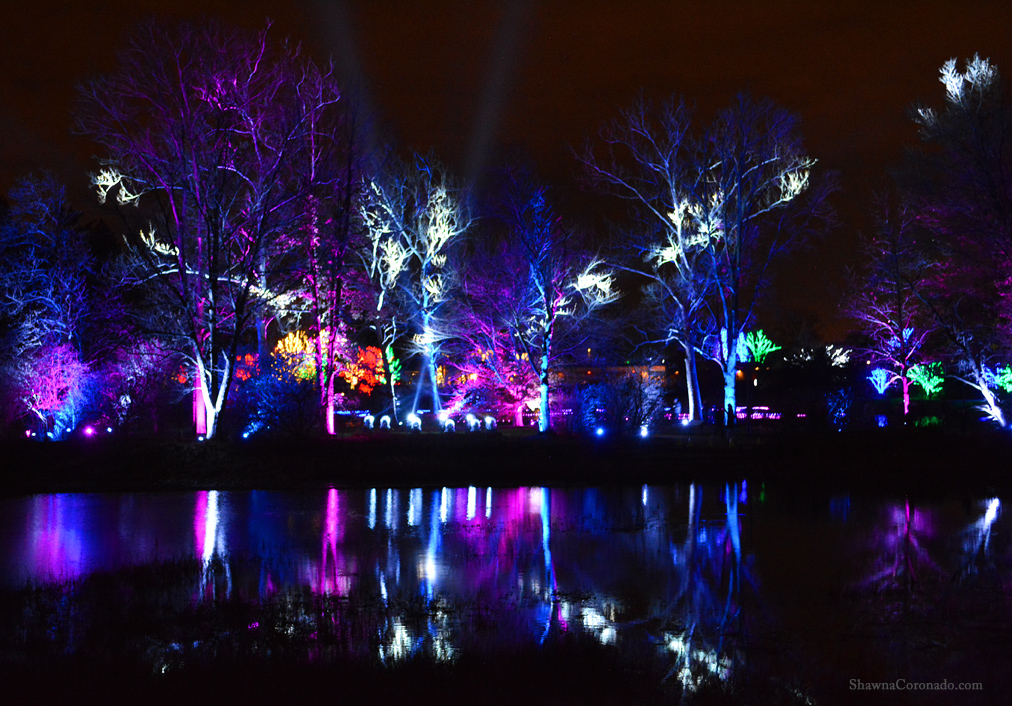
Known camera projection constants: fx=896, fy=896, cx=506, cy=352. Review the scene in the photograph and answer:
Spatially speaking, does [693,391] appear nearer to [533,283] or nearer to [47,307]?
[533,283]

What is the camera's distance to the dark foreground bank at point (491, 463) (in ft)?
74.0

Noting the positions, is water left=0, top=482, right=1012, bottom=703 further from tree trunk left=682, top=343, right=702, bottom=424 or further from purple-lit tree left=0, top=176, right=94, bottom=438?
tree trunk left=682, top=343, right=702, bottom=424

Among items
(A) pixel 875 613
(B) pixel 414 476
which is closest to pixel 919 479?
(B) pixel 414 476

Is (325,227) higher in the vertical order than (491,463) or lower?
higher

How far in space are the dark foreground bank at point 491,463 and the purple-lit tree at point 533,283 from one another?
769cm

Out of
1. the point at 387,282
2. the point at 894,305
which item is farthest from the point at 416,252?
the point at 894,305

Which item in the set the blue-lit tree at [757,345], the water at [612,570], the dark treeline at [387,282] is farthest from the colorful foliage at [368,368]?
the blue-lit tree at [757,345]

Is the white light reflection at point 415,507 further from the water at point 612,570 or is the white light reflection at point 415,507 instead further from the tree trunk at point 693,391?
the tree trunk at point 693,391

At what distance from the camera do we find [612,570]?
1127 centimetres

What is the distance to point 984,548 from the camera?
1302 cm

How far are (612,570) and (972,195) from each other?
27.4 metres

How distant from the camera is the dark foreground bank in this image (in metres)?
22.5

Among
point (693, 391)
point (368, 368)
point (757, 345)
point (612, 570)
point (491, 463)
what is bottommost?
point (612, 570)

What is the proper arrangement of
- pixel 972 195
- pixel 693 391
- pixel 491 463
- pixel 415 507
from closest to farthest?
1. pixel 415 507
2. pixel 491 463
3. pixel 972 195
4. pixel 693 391
